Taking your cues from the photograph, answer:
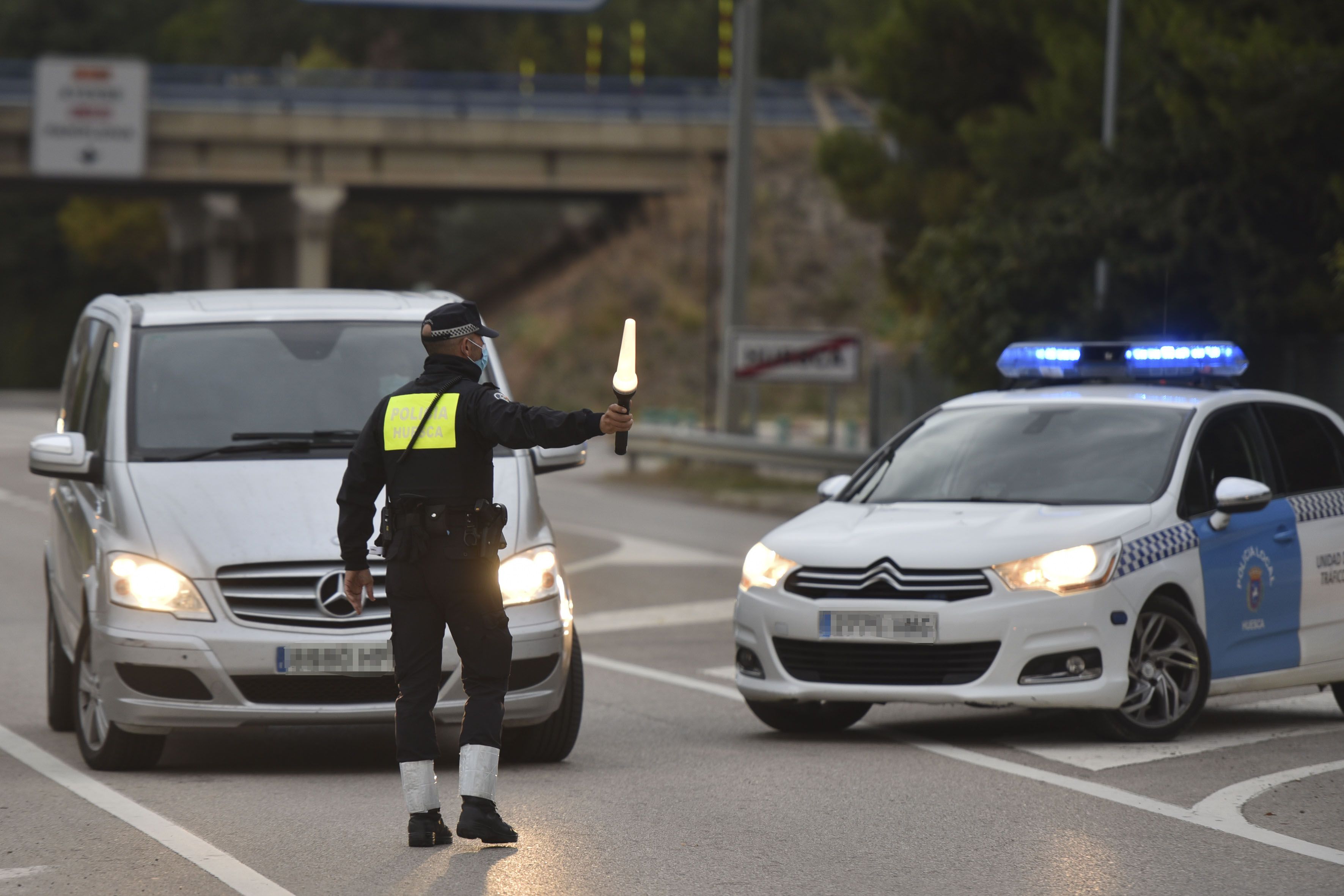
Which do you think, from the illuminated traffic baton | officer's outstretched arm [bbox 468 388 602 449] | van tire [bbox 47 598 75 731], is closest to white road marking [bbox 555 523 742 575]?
van tire [bbox 47 598 75 731]

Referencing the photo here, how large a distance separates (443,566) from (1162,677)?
3498 millimetres

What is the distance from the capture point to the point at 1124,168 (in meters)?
22.6

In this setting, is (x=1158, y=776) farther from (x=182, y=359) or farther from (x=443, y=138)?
(x=443, y=138)

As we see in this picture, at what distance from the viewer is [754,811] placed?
7.34 m

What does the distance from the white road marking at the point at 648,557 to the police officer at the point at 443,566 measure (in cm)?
1076

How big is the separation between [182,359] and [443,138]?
1829 inches

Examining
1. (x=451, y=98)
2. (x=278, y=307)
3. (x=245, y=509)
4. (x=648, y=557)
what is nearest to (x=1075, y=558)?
(x=245, y=509)

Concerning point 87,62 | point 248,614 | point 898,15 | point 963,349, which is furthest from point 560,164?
point 248,614

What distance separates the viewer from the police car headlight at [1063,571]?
8.48 metres

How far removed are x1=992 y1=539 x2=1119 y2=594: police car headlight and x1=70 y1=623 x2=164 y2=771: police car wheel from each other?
3.37 meters

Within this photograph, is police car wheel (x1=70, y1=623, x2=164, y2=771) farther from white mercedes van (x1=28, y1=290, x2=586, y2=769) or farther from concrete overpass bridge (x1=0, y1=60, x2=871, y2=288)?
concrete overpass bridge (x1=0, y1=60, x2=871, y2=288)

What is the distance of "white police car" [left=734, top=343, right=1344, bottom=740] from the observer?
8.48m

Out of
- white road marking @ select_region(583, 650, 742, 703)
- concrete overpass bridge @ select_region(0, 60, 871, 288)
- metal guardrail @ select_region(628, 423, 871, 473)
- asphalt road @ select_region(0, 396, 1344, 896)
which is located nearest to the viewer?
asphalt road @ select_region(0, 396, 1344, 896)

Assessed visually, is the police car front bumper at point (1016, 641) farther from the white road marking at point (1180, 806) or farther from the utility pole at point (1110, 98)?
the utility pole at point (1110, 98)
